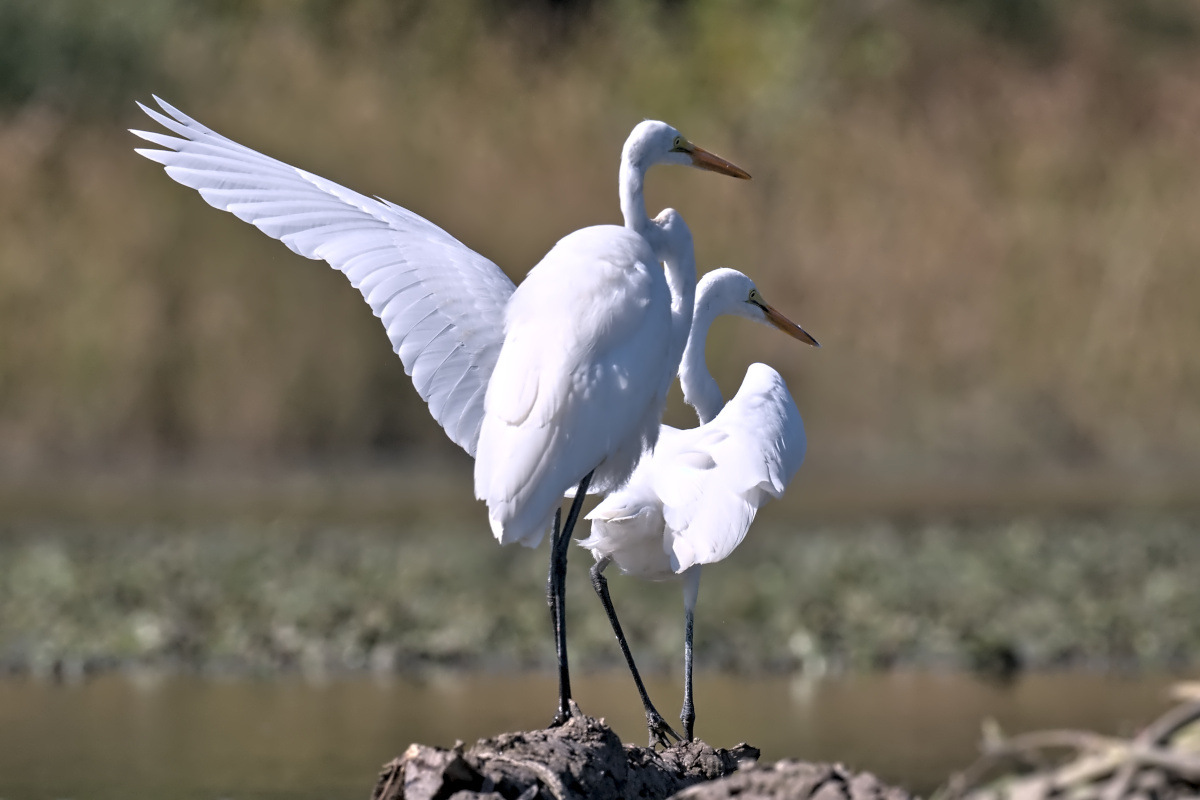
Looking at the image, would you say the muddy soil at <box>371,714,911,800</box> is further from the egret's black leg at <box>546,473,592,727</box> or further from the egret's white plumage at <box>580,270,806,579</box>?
the egret's white plumage at <box>580,270,806,579</box>

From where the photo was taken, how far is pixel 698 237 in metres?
14.8

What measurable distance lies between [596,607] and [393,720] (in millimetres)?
1919

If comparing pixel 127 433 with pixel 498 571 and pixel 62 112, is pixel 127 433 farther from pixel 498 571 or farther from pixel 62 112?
pixel 498 571

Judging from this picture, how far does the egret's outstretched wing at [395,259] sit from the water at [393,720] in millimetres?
1215

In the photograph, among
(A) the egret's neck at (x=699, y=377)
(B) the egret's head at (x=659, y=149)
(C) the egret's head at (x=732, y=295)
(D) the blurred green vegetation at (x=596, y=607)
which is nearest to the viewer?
(B) the egret's head at (x=659, y=149)

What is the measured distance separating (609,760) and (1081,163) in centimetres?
1265

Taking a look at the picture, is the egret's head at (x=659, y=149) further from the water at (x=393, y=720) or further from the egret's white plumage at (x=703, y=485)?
the water at (x=393, y=720)

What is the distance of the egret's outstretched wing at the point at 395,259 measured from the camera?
198 inches

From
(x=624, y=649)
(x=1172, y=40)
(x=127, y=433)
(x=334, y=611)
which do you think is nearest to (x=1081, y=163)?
(x=1172, y=40)

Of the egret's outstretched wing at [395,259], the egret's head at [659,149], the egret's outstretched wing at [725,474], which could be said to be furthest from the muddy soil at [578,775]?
the egret's head at [659,149]

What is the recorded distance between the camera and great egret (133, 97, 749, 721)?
181 inches

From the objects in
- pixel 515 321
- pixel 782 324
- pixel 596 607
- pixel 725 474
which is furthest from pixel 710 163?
pixel 596 607

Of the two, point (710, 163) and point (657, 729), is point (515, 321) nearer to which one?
point (710, 163)

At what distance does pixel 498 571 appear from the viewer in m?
9.05
